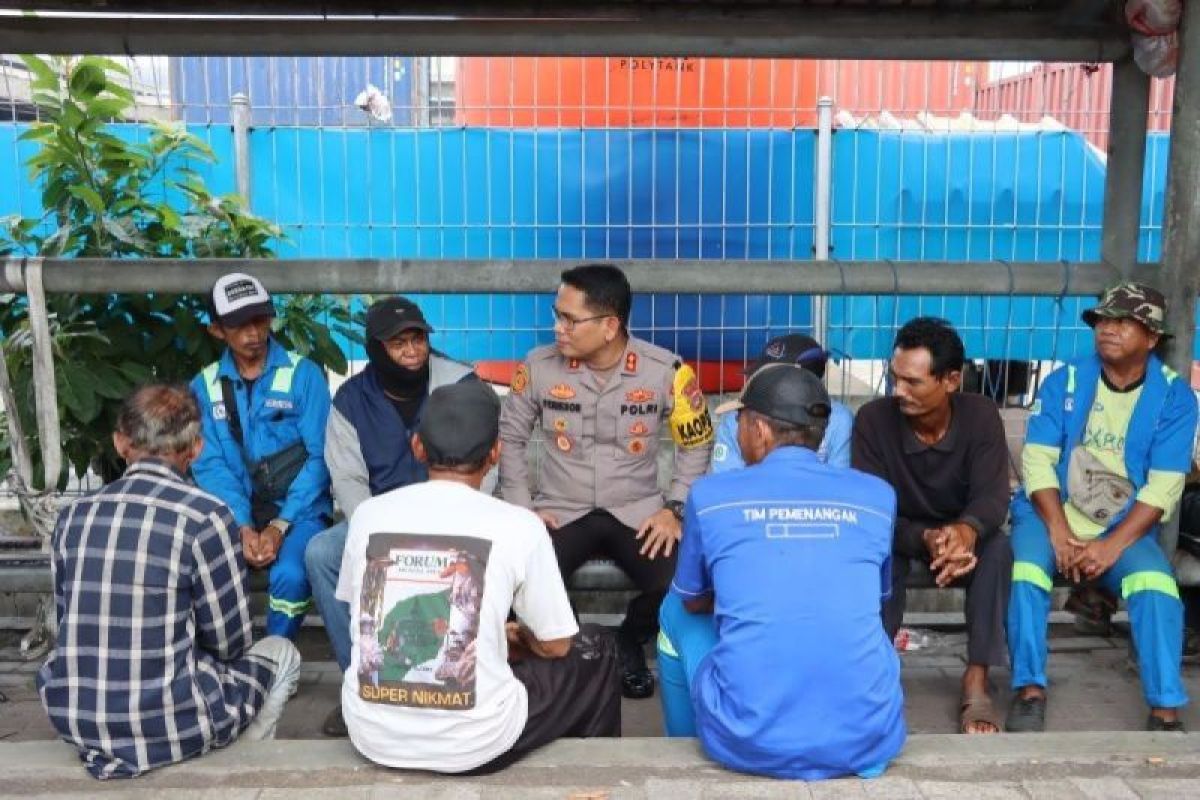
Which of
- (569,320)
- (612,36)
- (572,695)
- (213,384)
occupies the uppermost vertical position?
(612,36)

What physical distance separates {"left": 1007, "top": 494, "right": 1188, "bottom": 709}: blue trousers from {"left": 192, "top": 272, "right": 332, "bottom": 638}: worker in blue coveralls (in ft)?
7.98

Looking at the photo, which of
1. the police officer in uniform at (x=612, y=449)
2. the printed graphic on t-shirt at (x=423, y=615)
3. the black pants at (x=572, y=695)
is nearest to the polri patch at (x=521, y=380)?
the police officer in uniform at (x=612, y=449)

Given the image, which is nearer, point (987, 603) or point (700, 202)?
point (987, 603)

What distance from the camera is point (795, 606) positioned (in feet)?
9.11

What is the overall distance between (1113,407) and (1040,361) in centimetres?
219

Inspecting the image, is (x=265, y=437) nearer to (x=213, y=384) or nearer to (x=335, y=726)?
(x=213, y=384)

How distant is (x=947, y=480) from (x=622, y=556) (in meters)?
1.18

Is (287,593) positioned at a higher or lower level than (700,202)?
lower

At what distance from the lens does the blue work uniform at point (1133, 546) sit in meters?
3.70

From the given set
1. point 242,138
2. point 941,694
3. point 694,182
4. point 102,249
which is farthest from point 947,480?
point 242,138

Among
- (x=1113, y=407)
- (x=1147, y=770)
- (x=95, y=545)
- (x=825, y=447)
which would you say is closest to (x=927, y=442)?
(x=825, y=447)

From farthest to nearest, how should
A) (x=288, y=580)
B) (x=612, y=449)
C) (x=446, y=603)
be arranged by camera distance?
(x=612, y=449) < (x=288, y=580) < (x=446, y=603)

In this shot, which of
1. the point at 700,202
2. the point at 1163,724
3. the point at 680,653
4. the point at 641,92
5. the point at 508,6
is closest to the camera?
the point at 680,653

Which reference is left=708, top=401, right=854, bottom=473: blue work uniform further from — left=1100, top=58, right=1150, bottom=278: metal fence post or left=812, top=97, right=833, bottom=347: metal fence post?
left=812, top=97, right=833, bottom=347: metal fence post
